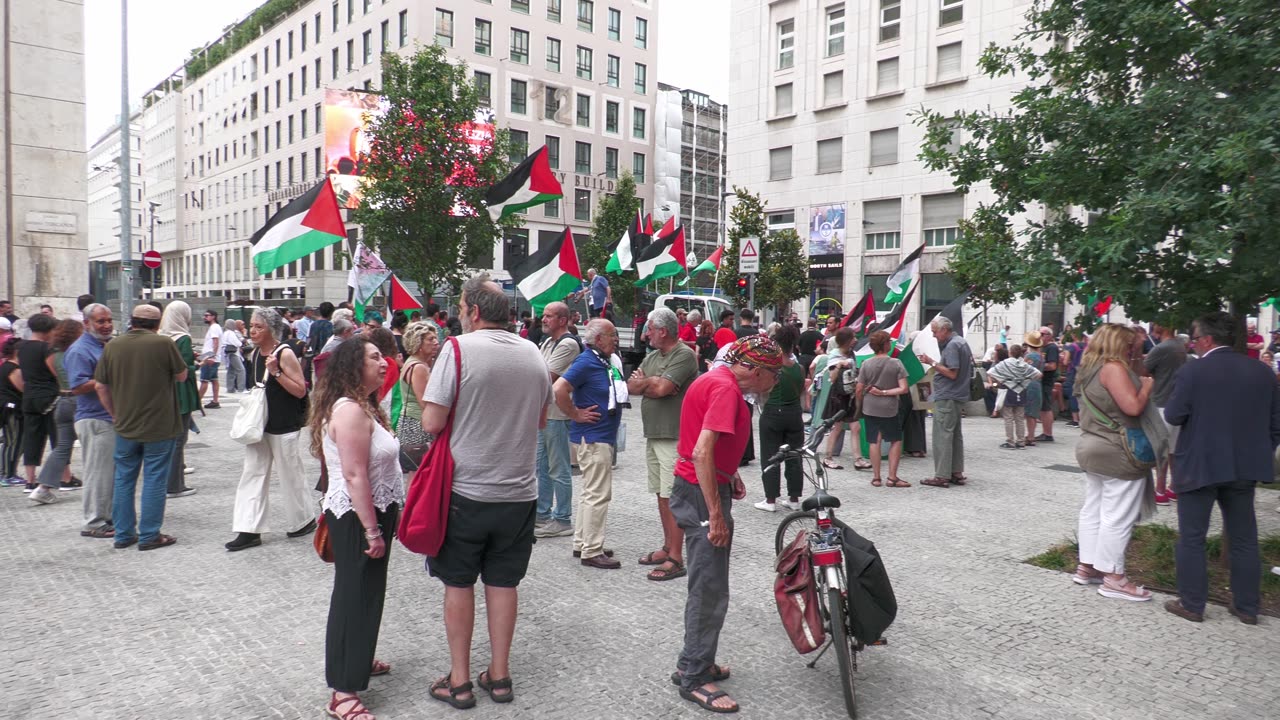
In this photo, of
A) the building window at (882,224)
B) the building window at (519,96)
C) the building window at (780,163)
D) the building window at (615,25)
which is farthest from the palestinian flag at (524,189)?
the building window at (615,25)

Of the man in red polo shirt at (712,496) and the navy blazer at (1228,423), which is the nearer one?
the man in red polo shirt at (712,496)

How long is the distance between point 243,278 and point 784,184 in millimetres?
46976

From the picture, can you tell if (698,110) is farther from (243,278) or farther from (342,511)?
(342,511)

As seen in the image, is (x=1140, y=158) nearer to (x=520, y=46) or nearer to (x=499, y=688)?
(x=499, y=688)

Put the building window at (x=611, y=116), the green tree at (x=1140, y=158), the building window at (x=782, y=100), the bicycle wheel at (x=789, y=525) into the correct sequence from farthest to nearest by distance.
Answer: the building window at (x=611, y=116)
the building window at (x=782, y=100)
the green tree at (x=1140, y=158)
the bicycle wheel at (x=789, y=525)

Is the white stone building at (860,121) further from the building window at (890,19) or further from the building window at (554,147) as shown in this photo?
the building window at (554,147)

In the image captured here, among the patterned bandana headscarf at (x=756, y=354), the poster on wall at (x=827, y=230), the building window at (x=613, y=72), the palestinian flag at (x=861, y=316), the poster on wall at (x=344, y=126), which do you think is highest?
the building window at (x=613, y=72)

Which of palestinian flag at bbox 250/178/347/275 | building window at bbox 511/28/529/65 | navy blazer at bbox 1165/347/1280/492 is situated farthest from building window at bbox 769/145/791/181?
navy blazer at bbox 1165/347/1280/492

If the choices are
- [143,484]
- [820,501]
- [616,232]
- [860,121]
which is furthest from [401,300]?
[616,232]

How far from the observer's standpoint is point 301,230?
9812 mm

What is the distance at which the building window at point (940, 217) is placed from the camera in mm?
34688

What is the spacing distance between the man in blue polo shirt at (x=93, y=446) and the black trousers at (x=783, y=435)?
5.77 metres

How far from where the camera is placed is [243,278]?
66500 mm

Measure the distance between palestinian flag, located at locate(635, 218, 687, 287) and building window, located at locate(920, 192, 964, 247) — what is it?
20216mm
